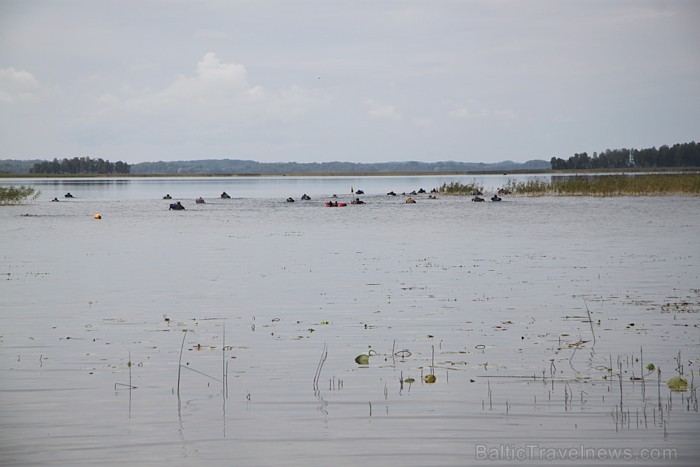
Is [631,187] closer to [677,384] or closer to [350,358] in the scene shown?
[350,358]

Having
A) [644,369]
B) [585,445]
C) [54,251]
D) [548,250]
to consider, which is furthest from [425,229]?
[585,445]

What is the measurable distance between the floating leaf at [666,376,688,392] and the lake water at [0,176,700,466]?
7.5 inches

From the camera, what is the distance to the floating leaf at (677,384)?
15100 mm

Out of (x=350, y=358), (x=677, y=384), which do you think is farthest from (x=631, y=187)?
(x=677, y=384)

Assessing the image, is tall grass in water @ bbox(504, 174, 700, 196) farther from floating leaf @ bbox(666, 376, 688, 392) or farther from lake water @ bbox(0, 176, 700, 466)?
floating leaf @ bbox(666, 376, 688, 392)

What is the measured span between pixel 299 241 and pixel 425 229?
11198mm

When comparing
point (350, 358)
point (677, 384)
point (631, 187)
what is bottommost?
point (350, 358)

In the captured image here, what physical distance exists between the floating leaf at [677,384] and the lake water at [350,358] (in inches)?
7.5

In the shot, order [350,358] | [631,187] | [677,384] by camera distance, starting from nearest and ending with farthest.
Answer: [677,384]
[350,358]
[631,187]

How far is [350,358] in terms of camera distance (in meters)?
17.9

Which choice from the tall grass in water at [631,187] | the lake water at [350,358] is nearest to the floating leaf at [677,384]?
the lake water at [350,358]

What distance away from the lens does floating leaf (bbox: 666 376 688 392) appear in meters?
15.1

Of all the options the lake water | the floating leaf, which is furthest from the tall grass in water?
the floating leaf

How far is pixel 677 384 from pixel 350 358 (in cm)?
622
